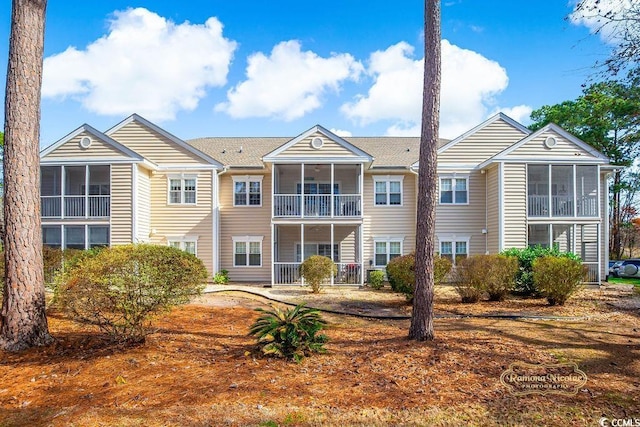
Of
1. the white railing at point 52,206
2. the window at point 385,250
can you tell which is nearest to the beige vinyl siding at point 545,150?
the window at point 385,250

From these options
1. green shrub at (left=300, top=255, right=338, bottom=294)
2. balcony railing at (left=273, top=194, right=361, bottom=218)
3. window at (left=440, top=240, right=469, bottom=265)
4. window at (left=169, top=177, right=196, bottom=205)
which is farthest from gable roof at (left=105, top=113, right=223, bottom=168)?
window at (left=440, top=240, right=469, bottom=265)

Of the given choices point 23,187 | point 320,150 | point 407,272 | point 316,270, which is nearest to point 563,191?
point 320,150

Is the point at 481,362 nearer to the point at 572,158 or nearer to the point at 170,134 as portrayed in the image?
the point at 572,158

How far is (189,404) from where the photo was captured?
15.1ft

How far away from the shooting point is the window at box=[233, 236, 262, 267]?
63.8ft

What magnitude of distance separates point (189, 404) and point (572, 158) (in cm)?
1893

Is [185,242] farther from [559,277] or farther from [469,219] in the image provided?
[559,277]

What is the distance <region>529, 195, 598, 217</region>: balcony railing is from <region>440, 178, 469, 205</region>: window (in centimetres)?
290

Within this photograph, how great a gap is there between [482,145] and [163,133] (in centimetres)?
1565

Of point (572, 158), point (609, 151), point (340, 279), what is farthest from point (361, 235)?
point (609, 151)

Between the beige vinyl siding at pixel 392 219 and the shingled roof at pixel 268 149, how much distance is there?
1235 millimetres

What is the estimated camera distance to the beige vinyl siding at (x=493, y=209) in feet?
58.6

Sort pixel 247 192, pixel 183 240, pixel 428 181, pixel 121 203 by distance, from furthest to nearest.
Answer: pixel 247 192 < pixel 183 240 < pixel 121 203 < pixel 428 181

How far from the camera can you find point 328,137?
59.4 feet
